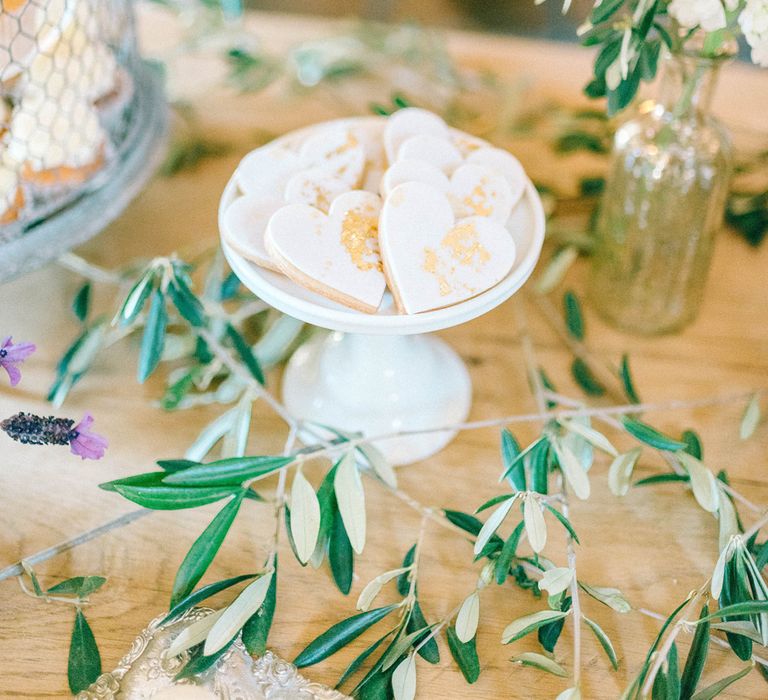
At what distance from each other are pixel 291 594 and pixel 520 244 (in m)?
0.27

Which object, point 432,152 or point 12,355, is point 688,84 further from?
point 12,355

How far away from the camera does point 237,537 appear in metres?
0.53

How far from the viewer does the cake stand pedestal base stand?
1.87 ft

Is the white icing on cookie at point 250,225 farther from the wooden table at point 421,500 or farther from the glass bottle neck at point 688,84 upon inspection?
the glass bottle neck at point 688,84

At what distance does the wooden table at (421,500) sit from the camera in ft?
1.55

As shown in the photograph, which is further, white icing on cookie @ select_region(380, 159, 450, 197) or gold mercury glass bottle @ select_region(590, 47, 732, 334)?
gold mercury glass bottle @ select_region(590, 47, 732, 334)

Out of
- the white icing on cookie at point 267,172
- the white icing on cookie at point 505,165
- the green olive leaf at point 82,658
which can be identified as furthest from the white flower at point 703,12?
the green olive leaf at point 82,658

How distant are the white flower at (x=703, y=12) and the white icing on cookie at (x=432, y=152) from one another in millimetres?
160

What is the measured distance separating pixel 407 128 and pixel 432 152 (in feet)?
0.11

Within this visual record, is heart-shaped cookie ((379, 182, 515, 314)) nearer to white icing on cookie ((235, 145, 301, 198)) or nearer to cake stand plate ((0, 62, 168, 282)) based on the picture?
white icing on cookie ((235, 145, 301, 198))

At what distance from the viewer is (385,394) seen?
22.6 inches

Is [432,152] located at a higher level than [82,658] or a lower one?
higher

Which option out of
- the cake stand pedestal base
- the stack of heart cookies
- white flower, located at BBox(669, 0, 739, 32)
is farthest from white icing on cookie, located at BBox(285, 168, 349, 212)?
white flower, located at BBox(669, 0, 739, 32)

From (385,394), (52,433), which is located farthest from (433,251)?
(52,433)
